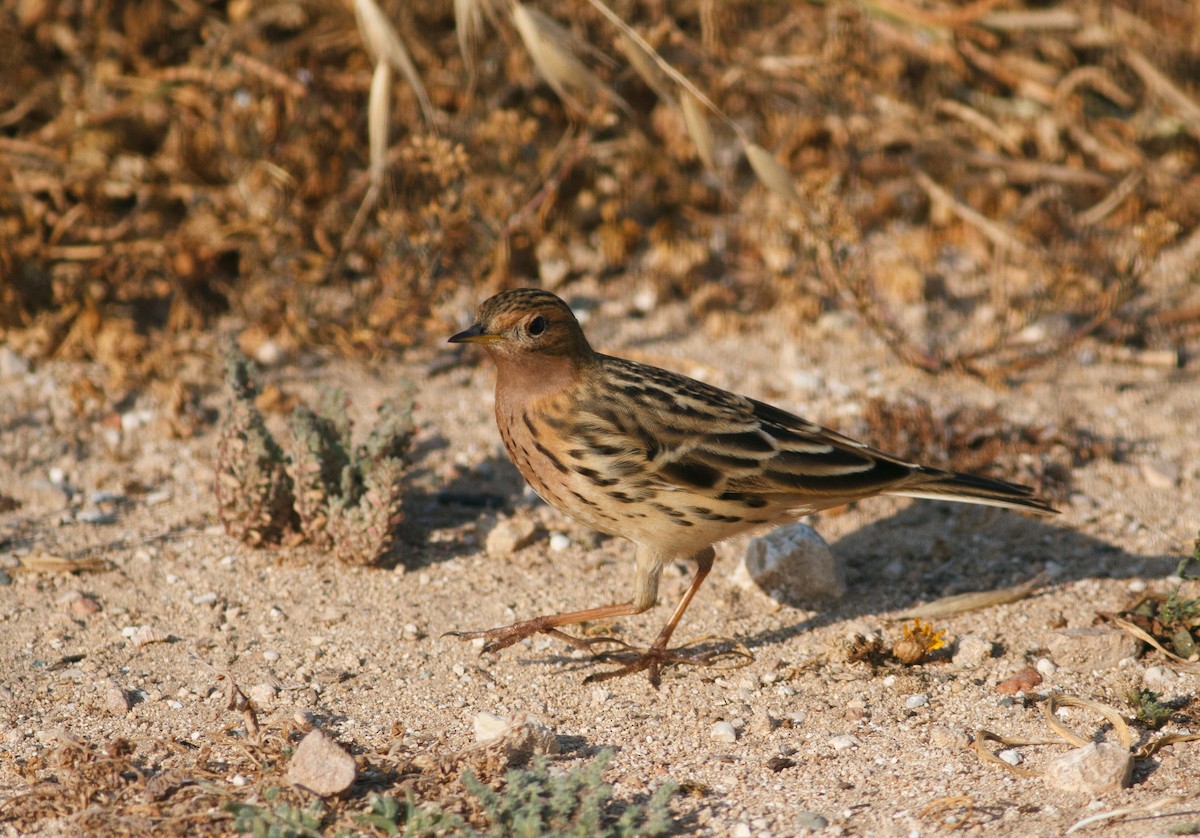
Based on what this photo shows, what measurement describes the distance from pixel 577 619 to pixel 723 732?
926 millimetres

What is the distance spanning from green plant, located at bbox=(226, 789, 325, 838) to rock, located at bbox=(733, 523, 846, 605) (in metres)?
2.55

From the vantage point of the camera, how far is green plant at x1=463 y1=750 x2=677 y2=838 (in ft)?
12.9

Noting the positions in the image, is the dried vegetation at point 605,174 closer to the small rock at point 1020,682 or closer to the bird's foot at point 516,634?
the bird's foot at point 516,634

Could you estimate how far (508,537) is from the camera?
6.13 m

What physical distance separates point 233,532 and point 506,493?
1.42m

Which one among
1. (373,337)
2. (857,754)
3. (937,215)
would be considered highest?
(937,215)

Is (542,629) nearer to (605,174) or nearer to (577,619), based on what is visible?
(577,619)

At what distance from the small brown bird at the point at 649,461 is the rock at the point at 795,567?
1.33ft

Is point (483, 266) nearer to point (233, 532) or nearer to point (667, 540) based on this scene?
point (233, 532)

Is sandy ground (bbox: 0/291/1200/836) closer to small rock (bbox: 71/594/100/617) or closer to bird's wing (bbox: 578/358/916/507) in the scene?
small rock (bbox: 71/594/100/617)

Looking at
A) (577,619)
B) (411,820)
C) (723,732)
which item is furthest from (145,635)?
(723,732)

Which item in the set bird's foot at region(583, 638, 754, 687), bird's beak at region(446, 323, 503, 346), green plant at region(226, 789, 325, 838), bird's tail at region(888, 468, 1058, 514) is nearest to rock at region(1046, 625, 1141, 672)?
bird's tail at region(888, 468, 1058, 514)

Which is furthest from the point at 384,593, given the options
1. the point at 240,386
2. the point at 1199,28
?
the point at 1199,28

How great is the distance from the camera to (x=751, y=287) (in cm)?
828
